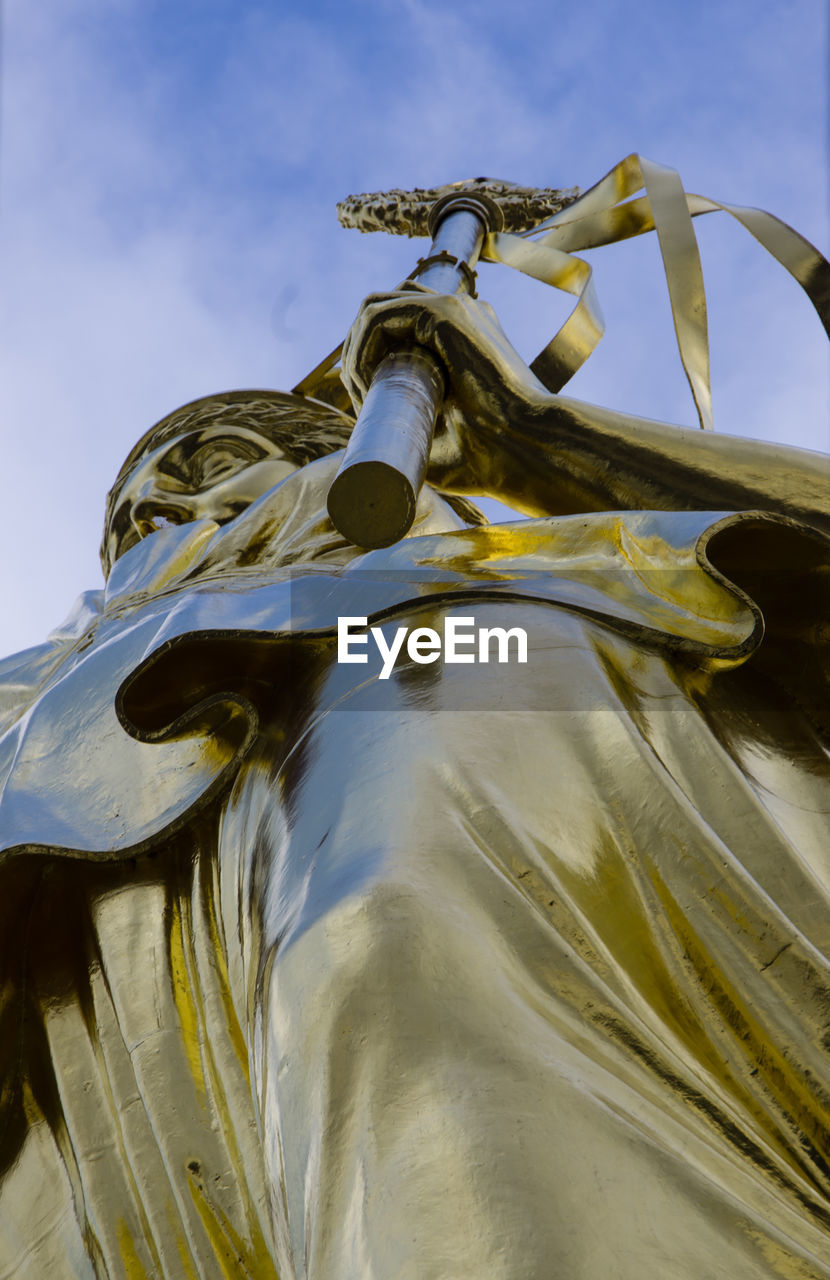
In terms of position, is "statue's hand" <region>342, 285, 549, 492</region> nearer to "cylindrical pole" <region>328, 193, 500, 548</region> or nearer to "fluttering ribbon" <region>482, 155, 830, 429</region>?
"cylindrical pole" <region>328, 193, 500, 548</region>

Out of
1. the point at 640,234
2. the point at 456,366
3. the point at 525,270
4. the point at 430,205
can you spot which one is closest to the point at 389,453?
the point at 456,366

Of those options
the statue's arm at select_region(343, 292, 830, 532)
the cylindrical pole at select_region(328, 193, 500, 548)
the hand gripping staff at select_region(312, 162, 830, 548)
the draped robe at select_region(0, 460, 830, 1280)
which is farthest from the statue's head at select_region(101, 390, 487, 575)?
the cylindrical pole at select_region(328, 193, 500, 548)

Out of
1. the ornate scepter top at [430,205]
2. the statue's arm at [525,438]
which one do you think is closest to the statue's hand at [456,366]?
the statue's arm at [525,438]

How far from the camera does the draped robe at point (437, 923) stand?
5.81 ft

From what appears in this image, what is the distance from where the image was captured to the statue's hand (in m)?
3.28

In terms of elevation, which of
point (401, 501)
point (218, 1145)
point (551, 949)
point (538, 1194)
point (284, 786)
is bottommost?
point (218, 1145)

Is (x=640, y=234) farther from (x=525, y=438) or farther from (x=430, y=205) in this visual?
(x=525, y=438)

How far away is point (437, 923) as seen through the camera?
200 centimetres

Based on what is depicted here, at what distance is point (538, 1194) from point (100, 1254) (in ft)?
4.60

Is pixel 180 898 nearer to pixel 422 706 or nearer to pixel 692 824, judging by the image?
pixel 422 706

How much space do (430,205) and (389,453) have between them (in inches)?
119

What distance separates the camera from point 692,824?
2.31 metres

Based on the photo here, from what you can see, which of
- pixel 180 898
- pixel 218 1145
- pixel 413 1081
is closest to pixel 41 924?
pixel 180 898

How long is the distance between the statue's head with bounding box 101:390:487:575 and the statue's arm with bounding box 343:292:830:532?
4.54 feet
